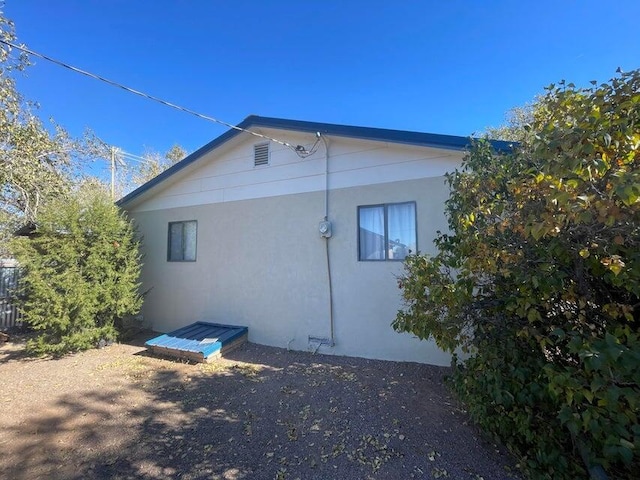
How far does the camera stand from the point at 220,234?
759 centimetres

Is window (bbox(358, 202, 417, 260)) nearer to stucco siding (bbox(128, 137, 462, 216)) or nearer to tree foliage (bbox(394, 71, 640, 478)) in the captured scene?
stucco siding (bbox(128, 137, 462, 216))

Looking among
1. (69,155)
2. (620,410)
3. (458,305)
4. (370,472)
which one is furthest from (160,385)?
(69,155)

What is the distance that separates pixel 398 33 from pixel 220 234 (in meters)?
6.04

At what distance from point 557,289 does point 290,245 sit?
4.97 metres

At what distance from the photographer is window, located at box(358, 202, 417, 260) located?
5.57m

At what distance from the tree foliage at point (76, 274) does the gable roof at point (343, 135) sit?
6.18 feet

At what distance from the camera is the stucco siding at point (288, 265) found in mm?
5605

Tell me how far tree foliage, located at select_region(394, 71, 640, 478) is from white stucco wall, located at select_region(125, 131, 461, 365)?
202cm

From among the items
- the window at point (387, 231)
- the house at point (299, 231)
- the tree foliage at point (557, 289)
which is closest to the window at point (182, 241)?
the house at point (299, 231)

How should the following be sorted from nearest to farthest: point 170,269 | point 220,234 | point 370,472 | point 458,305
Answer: point 370,472 < point 458,305 < point 220,234 < point 170,269

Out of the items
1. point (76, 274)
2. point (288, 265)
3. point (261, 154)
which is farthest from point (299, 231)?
point (76, 274)

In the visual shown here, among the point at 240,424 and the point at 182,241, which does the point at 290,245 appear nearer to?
the point at 182,241

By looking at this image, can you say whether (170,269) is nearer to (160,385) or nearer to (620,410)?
(160,385)

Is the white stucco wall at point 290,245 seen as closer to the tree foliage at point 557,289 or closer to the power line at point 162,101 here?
the power line at point 162,101
